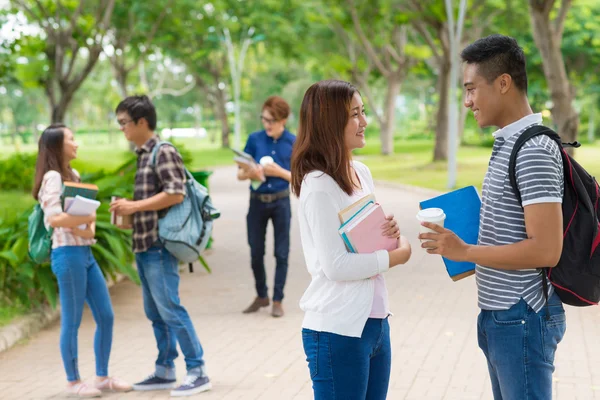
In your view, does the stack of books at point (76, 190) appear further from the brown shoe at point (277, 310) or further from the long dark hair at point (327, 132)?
the brown shoe at point (277, 310)

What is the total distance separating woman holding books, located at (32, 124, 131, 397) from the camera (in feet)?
18.4

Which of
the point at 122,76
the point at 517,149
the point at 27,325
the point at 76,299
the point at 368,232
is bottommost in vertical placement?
the point at 27,325

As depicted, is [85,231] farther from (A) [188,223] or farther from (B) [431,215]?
(B) [431,215]

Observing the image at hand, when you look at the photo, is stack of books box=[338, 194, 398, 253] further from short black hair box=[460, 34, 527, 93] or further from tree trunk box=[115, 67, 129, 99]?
tree trunk box=[115, 67, 129, 99]

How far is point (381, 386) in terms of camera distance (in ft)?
10.8

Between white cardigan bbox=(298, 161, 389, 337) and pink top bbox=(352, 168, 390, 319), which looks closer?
white cardigan bbox=(298, 161, 389, 337)

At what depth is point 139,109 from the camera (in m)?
5.55

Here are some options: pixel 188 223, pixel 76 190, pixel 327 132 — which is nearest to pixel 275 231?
pixel 188 223

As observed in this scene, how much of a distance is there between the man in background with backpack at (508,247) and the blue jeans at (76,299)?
10.9ft

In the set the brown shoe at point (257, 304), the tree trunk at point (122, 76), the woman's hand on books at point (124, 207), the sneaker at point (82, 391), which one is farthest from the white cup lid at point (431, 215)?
the tree trunk at point (122, 76)

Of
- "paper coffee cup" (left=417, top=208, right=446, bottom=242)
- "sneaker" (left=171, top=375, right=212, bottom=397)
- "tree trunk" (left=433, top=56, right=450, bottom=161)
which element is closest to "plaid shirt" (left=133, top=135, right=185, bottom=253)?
"sneaker" (left=171, top=375, right=212, bottom=397)

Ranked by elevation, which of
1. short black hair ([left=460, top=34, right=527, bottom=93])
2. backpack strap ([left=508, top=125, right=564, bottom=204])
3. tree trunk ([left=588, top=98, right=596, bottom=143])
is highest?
short black hair ([left=460, top=34, right=527, bottom=93])

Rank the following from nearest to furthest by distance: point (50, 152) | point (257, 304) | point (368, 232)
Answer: point (368, 232) → point (50, 152) → point (257, 304)

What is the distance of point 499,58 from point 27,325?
5.84 m
